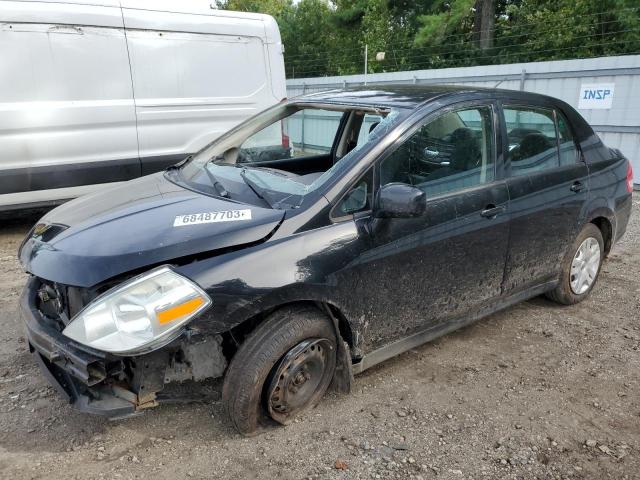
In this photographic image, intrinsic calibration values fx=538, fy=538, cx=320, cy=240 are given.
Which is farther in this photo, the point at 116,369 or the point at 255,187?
the point at 255,187

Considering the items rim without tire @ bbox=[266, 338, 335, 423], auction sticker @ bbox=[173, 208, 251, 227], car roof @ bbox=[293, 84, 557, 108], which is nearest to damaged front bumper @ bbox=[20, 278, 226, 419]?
rim without tire @ bbox=[266, 338, 335, 423]

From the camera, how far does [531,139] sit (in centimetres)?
360

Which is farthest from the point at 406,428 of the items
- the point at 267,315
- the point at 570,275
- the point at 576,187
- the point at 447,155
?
the point at 576,187

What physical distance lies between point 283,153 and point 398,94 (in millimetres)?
1012

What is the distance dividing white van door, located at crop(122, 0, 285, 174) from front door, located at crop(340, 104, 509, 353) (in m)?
4.13

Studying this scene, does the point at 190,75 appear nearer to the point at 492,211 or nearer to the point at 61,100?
the point at 61,100

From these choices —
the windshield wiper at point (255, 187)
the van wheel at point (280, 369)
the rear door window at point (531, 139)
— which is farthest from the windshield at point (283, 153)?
the rear door window at point (531, 139)

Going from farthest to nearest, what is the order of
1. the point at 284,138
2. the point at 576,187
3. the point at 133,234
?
the point at 284,138
the point at 576,187
the point at 133,234

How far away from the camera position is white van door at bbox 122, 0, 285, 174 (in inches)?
238

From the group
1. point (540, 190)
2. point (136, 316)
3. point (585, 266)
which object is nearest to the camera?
point (136, 316)

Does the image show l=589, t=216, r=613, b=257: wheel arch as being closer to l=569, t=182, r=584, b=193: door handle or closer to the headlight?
l=569, t=182, r=584, b=193: door handle

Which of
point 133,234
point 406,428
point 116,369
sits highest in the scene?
point 133,234

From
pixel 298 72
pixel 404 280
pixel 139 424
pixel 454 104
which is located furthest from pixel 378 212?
pixel 298 72

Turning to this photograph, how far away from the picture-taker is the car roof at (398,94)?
3.14 meters
